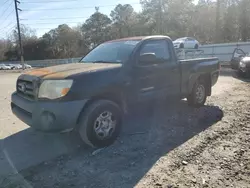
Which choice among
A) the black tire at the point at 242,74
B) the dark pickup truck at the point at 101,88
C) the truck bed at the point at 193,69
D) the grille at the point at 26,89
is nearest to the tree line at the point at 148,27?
the black tire at the point at 242,74

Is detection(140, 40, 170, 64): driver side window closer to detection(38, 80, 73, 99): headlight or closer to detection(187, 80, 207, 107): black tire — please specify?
detection(187, 80, 207, 107): black tire

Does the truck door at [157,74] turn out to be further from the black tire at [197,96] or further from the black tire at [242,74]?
the black tire at [242,74]

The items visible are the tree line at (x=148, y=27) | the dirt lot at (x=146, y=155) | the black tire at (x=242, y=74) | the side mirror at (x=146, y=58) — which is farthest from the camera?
the tree line at (x=148, y=27)

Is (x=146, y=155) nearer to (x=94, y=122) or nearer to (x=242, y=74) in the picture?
(x=94, y=122)

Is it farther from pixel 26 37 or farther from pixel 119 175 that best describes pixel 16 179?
pixel 26 37

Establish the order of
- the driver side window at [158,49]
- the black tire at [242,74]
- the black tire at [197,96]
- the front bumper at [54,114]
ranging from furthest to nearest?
1. the black tire at [242,74]
2. the black tire at [197,96]
3. the driver side window at [158,49]
4. the front bumper at [54,114]

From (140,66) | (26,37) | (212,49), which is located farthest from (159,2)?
(140,66)

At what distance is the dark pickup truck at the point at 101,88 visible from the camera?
3961mm

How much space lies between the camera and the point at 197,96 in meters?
6.67

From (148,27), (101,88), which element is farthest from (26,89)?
(148,27)

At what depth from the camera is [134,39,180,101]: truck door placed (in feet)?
16.1

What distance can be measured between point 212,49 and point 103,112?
19366mm

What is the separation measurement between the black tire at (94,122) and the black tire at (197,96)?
2713mm

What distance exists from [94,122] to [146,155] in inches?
38.0
